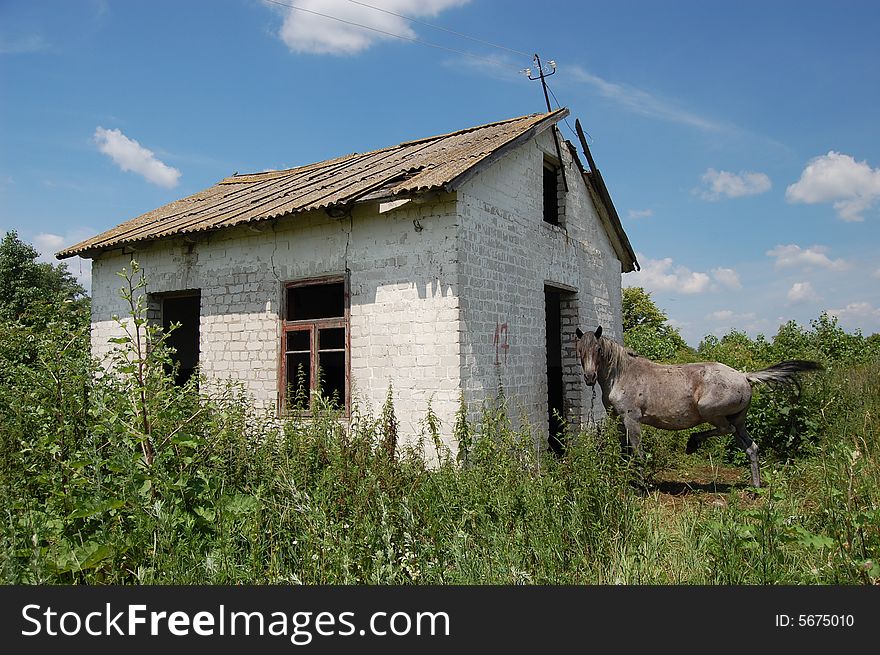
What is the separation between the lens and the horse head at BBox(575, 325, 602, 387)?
306 inches

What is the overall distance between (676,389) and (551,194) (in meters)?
4.01

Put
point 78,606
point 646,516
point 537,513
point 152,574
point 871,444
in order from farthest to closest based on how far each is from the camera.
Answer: point 871,444 → point 646,516 → point 537,513 → point 152,574 → point 78,606

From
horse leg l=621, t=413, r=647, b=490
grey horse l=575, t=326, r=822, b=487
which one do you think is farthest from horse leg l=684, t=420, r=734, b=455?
horse leg l=621, t=413, r=647, b=490

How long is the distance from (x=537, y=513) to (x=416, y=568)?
3.30 ft

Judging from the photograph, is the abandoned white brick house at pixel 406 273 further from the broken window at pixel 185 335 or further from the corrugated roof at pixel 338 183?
the broken window at pixel 185 335

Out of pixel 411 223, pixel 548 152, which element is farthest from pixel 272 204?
pixel 548 152

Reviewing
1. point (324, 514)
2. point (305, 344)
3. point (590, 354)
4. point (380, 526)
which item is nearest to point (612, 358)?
point (590, 354)

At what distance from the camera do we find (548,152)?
940 centimetres

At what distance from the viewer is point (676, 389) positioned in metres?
7.50

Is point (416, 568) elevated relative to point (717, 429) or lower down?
lower down

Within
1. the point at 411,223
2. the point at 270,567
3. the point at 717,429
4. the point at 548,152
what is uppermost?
the point at 548,152

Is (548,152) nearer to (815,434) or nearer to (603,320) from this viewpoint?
(603,320)

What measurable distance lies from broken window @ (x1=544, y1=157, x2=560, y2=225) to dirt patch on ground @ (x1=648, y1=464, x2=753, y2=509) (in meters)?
4.28

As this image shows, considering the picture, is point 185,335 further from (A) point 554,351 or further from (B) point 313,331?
(A) point 554,351
